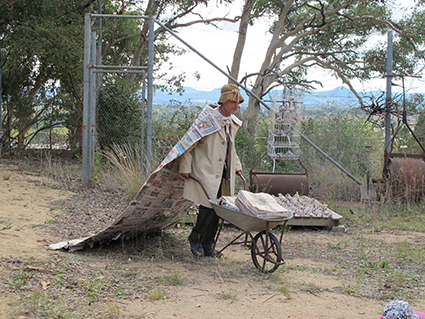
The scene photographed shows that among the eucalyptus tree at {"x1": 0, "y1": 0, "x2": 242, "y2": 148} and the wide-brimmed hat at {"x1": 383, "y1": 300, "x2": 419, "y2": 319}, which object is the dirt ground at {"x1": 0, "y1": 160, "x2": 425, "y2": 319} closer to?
the wide-brimmed hat at {"x1": 383, "y1": 300, "x2": 419, "y2": 319}

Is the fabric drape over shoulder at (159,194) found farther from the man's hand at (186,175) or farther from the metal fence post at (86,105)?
the metal fence post at (86,105)

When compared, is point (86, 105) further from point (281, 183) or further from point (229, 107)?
point (229, 107)

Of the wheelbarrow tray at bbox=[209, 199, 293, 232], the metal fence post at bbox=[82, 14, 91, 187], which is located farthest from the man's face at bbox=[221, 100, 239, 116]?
the metal fence post at bbox=[82, 14, 91, 187]

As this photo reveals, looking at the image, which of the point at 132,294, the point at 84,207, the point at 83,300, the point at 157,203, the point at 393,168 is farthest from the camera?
the point at 393,168

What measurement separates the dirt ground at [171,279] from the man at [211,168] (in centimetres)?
31

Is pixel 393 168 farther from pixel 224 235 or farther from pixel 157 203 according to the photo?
pixel 157 203

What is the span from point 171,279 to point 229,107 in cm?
198

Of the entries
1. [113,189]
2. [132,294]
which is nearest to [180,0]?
[113,189]

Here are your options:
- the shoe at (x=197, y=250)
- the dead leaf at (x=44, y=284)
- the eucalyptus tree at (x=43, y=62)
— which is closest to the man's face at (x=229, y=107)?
the shoe at (x=197, y=250)

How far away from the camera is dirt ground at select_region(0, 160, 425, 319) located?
3.42 m

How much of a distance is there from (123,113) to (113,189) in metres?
3.67

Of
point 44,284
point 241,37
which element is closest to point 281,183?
point 44,284

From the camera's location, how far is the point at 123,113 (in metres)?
12.0

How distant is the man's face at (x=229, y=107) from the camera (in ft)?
16.4
